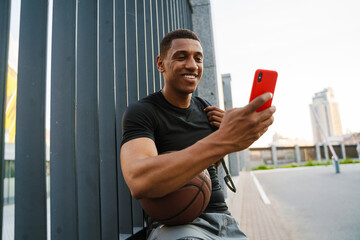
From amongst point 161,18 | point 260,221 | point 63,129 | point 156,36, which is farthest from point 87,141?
point 260,221

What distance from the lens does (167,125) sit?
1592mm

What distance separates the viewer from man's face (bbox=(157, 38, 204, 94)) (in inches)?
67.9

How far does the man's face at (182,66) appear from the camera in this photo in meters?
1.72

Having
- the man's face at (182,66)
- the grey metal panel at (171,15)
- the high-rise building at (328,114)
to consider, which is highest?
the high-rise building at (328,114)

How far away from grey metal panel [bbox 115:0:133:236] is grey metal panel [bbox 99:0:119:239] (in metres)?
0.10

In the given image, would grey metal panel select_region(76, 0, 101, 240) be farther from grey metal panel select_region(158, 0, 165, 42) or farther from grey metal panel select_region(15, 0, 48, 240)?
grey metal panel select_region(158, 0, 165, 42)

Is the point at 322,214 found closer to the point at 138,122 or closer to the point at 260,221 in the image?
the point at 260,221

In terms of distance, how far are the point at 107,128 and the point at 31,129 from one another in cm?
74

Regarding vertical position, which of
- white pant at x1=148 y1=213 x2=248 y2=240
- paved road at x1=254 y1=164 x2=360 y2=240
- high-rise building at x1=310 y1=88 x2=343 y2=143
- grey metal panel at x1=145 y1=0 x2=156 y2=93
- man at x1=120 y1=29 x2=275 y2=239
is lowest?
paved road at x1=254 y1=164 x2=360 y2=240

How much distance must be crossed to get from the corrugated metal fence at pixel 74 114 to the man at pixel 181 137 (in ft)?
1.15

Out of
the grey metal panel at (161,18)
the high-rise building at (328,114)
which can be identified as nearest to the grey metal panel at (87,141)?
the grey metal panel at (161,18)

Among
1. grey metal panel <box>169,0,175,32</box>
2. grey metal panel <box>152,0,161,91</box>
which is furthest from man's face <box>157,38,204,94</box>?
grey metal panel <box>169,0,175,32</box>

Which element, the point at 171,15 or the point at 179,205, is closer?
the point at 179,205

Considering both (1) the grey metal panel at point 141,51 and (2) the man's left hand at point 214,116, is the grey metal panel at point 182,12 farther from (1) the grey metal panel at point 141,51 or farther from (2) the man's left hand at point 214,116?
(2) the man's left hand at point 214,116
